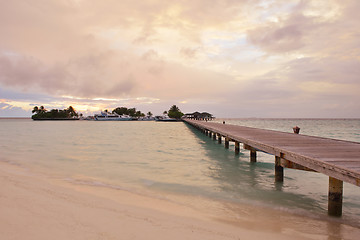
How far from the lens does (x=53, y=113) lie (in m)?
144

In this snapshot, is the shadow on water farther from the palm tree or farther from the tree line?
the palm tree

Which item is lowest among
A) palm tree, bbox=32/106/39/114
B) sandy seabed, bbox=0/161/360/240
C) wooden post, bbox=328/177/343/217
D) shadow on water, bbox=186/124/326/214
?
shadow on water, bbox=186/124/326/214

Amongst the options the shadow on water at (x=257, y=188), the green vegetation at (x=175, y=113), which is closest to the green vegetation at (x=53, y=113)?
the green vegetation at (x=175, y=113)

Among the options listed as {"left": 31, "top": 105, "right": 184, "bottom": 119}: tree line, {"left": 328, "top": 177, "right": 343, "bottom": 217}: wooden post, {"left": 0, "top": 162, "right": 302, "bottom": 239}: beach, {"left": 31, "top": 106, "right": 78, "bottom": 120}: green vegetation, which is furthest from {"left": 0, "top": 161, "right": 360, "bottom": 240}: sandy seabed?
{"left": 31, "top": 106, "right": 78, "bottom": 120}: green vegetation

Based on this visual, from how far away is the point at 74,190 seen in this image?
658 cm

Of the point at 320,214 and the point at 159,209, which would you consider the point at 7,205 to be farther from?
the point at 320,214

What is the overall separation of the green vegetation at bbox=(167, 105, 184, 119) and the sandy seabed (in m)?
139

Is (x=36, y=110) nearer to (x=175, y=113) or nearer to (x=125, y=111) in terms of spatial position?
(x=125, y=111)

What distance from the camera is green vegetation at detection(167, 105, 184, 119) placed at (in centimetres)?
14732

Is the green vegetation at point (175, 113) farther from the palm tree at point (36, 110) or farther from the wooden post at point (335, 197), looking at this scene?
the wooden post at point (335, 197)

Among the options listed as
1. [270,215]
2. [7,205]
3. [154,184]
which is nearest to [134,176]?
[154,184]

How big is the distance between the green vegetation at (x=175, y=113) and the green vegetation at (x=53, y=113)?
199ft

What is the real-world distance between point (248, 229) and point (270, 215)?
1008 millimetres

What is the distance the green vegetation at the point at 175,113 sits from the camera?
483 ft
